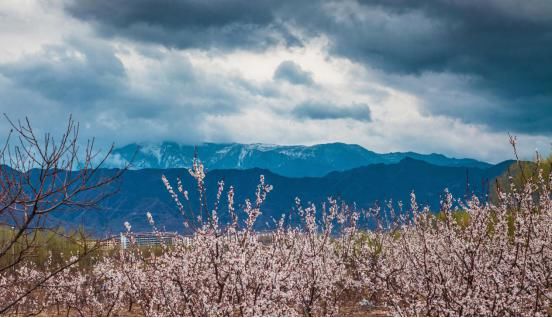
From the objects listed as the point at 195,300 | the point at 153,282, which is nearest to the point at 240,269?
the point at 195,300

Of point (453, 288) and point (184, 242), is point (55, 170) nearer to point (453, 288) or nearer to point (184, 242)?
point (184, 242)

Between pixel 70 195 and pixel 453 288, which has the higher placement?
pixel 70 195

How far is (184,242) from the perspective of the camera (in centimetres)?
1199

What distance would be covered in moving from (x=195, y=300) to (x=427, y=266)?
4894 millimetres

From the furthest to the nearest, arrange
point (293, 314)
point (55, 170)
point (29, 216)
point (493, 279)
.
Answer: point (293, 314) < point (493, 279) < point (29, 216) < point (55, 170)

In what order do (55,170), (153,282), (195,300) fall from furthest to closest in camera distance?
(153,282) → (195,300) → (55,170)

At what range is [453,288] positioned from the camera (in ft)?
38.4

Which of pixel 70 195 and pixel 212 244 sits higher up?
pixel 70 195

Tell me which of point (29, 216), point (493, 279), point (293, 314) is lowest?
point (293, 314)

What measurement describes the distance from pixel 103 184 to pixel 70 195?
1.50 feet

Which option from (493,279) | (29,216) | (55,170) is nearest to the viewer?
(55,170)

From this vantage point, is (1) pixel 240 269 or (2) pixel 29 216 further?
(1) pixel 240 269

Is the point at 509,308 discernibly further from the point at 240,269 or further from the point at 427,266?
the point at 240,269

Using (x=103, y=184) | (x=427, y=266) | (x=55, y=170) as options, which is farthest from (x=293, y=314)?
(x=55, y=170)
